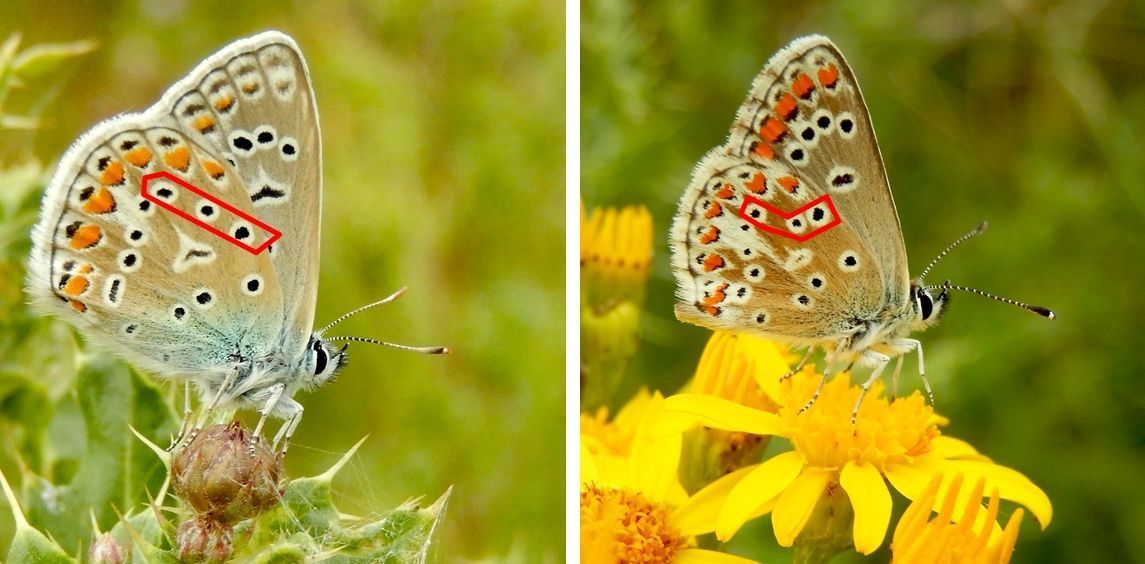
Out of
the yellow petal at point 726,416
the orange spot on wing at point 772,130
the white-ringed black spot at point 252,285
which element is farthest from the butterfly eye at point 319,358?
the orange spot on wing at point 772,130

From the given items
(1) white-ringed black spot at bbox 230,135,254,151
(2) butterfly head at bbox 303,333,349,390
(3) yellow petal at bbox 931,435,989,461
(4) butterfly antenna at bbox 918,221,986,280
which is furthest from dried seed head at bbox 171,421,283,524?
(4) butterfly antenna at bbox 918,221,986,280

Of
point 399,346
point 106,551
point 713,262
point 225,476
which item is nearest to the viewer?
point 225,476

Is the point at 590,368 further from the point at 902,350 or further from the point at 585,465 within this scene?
the point at 902,350

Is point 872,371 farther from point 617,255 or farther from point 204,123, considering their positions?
point 204,123

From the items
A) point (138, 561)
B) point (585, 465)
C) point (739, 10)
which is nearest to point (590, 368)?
point (585, 465)

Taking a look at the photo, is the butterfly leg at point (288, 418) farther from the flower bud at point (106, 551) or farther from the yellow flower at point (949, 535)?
the yellow flower at point (949, 535)

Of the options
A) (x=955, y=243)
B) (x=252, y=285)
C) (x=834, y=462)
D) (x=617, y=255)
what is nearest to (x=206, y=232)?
(x=252, y=285)
